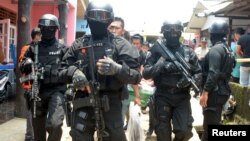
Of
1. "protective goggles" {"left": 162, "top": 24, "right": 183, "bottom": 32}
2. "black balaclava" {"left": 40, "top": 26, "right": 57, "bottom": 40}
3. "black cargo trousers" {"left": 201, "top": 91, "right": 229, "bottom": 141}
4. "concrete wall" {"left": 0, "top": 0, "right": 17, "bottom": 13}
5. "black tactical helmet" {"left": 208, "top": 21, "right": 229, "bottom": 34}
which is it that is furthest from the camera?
"concrete wall" {"left": 0, "top": 0, "right": 17, "bottom": 13}

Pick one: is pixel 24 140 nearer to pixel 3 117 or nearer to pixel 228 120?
pixel 3 117

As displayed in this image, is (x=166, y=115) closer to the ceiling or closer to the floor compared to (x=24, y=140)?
closer to the ceiling

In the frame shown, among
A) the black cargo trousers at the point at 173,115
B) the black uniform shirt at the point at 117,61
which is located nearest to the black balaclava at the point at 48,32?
the black uniform shirt at the point at 117,61

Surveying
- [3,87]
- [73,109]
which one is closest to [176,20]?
[73,109]

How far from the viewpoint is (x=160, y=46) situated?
540cm

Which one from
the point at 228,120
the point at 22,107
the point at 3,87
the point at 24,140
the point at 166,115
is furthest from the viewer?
the point at 3,87

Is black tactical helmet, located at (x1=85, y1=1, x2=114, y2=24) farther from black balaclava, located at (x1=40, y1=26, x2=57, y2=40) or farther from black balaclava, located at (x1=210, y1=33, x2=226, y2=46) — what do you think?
black balaclava, located at (x1=210, y1=33, x2=226, y2=46)

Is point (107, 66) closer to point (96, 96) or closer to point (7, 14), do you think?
point (96, 96)

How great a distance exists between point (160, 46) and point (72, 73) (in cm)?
163

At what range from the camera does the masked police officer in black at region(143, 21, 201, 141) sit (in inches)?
204

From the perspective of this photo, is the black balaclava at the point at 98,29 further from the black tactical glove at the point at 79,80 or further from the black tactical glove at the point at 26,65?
the black tactical glove at the point at 26,65

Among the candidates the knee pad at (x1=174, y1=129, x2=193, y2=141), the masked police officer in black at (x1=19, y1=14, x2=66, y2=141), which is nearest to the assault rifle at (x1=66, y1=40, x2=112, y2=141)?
the masked police officer in black at (x1=19, y1=14, x2=66, y2=141)

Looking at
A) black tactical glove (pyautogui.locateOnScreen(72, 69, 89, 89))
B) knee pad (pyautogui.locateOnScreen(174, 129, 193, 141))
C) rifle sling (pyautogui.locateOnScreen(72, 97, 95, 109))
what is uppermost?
black tactical glove (pyautogui.locateOnScreen(72, 69, 89, 89))

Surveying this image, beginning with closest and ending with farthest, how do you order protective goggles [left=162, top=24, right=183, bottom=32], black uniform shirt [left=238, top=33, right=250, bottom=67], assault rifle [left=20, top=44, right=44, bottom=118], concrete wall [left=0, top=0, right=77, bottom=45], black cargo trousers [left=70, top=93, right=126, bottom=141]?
black cargo trousers [left=70, top=93, right=126, bottom=141]
assault rifle [left=20, top=44, right=44, bottom=118]
protective goggles [left=162, top=24, right=183, bottom=32]
black uniform shirt [left=238, top=33, right=250, bottom=67]
concrete wall [left=0, top=0, right=77, bottom=45]
